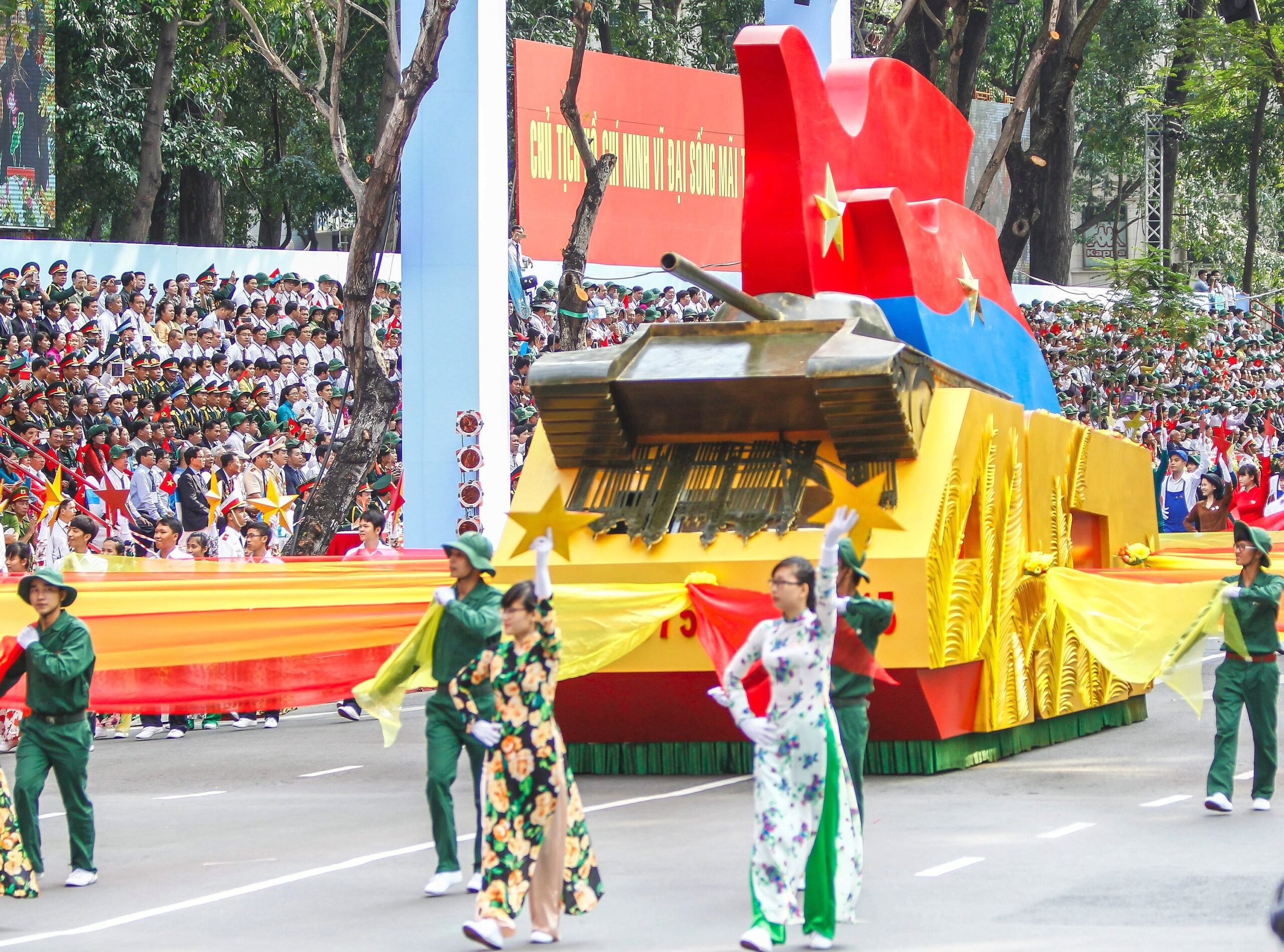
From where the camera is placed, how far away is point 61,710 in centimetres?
909

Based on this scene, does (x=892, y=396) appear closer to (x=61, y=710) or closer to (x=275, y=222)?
(x=61, y=710)

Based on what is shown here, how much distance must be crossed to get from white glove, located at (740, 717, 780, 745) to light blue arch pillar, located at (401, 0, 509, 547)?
35.7 feet

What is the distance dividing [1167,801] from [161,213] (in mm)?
27161

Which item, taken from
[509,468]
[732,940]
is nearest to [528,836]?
[732,940]

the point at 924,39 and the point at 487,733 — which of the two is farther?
the point at 924,39

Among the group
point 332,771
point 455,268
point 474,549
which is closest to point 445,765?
point 474,549

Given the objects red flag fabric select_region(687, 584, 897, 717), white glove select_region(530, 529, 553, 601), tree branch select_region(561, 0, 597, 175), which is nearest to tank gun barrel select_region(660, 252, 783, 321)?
red flag fabric select_region(687, 584, 897, 717)

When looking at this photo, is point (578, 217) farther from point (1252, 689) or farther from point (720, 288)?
point (1252, 689)

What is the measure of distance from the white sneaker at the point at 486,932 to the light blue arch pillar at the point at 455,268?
1101 centimetres

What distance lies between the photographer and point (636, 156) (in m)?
30.7

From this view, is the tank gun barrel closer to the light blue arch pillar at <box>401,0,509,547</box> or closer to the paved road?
the paved road

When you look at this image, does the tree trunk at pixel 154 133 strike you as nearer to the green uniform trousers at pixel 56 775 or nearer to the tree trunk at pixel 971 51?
the tree trunk at pixel 971 51

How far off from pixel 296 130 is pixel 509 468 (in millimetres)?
18565

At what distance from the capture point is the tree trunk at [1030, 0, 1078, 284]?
106ft
